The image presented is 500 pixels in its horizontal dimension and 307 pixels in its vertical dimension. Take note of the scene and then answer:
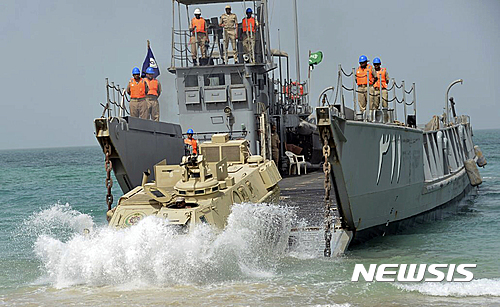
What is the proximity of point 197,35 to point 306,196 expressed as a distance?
631 cm

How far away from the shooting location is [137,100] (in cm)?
1830

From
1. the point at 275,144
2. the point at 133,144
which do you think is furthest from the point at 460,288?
the point at 275,144

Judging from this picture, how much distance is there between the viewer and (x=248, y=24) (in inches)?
897

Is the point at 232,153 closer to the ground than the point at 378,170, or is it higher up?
higher up

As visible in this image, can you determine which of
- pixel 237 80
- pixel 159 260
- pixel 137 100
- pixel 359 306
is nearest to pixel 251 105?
pixel 237 80

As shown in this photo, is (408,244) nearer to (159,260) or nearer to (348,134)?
(348,134)

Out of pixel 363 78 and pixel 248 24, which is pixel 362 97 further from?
pixel 248 24

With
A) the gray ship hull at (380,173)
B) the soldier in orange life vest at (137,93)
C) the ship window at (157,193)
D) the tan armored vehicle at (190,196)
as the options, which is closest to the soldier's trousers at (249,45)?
the soldier in orange life vest at (137,93)

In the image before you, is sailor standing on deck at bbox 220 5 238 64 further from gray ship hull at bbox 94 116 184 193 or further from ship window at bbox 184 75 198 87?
gray ship hull at bbox 94 116 184 193

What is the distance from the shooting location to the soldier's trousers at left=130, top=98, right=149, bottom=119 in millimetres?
18297

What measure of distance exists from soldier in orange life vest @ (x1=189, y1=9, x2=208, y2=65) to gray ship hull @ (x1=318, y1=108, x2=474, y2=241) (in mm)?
7367

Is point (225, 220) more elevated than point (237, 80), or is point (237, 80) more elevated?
point (237, 80)

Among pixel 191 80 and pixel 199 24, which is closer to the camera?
pixel 199 24

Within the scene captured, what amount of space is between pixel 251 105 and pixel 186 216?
37.5 ft
